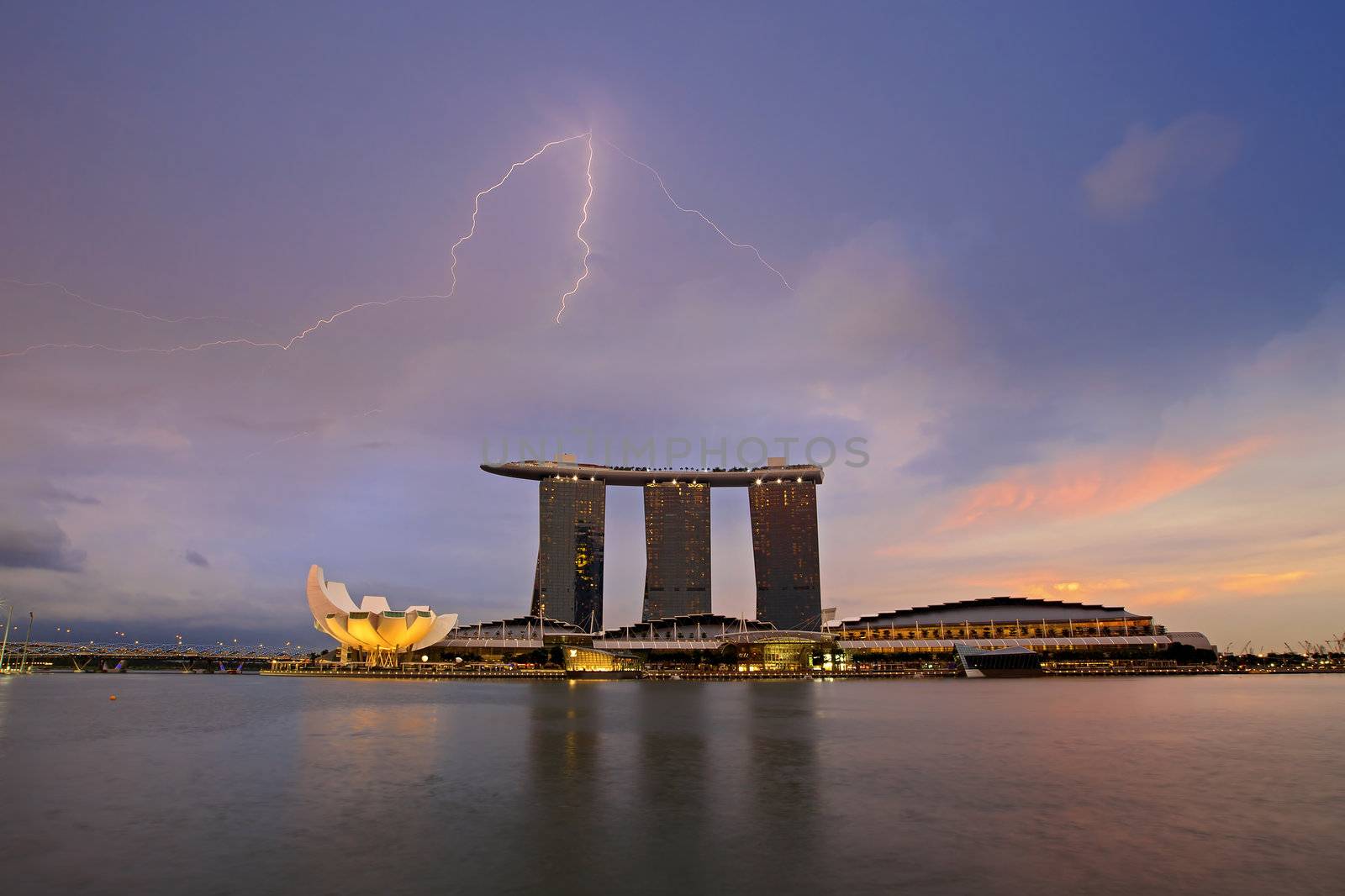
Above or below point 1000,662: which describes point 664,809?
above

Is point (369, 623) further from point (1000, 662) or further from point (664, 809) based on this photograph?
point (664, 809)

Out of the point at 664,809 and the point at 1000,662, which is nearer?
the point at 664,809

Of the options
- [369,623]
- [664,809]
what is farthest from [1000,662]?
[664,809]

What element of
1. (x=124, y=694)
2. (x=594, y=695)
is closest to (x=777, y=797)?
(x=594, y=695)

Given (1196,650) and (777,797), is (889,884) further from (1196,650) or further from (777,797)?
(1196,650)

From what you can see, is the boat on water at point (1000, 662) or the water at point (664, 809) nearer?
the water at point (664, 809)

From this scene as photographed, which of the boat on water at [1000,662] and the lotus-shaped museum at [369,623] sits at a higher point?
the lotus-shaped museum at [369,623]
